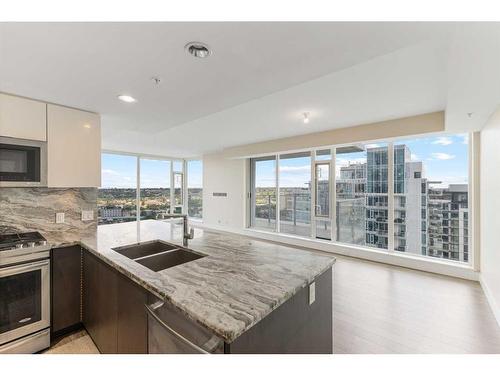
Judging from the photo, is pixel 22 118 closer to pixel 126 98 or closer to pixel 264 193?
pixel 126 98

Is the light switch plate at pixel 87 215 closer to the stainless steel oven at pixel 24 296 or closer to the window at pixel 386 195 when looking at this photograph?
the stainless steel oven at pixel 24 296

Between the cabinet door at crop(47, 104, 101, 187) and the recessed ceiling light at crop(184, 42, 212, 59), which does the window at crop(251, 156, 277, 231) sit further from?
the recessed ceiling light at crop(184, 42, 212, 59)

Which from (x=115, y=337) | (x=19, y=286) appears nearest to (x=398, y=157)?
(x=115, y=337)

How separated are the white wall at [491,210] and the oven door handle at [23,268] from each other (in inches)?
169

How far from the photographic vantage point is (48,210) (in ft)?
8.05

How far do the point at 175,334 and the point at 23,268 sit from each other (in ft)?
5.33

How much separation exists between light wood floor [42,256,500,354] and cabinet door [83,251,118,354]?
0.74 feet

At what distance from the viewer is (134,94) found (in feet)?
6.88

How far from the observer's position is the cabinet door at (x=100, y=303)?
1.58m

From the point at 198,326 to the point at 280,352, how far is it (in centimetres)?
44

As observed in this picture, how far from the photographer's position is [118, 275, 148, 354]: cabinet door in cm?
127

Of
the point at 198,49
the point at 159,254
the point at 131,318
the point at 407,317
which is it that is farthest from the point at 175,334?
the point at 407,317

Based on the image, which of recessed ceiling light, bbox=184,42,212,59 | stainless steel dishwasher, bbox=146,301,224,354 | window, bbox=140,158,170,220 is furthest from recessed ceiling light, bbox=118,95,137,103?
window, bbox=140,158,170,220
